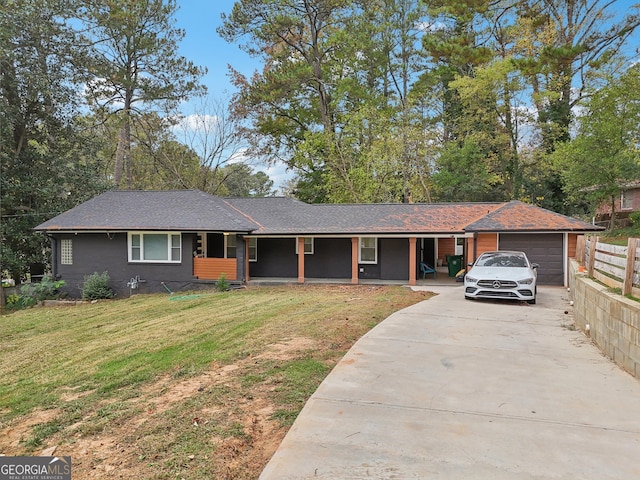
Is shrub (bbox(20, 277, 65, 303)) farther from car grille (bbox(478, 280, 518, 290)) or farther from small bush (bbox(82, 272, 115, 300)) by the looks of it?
car grille (bbox(478, 280, 518, 290))

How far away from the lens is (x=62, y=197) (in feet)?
70.8

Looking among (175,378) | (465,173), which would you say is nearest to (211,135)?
(465,173)

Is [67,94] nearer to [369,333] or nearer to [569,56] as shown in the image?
[369,333]

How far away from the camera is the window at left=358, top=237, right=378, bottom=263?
16609 mm

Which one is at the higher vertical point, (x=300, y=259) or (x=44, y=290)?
(x=300, y=259)

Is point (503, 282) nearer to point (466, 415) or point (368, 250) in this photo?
point (368, 250)

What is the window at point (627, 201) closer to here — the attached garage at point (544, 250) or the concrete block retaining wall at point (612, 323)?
the attached garage at point (544, 250)

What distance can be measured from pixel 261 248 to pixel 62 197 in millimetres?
12181

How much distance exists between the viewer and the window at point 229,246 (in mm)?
17500

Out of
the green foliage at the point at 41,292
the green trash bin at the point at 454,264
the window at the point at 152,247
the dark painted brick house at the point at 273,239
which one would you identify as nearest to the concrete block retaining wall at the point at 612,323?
the dark painted brick house at the point at 273,239

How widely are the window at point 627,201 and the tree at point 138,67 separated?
95.6 feet

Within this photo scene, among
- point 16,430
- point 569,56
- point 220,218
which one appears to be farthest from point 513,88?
point 16,430

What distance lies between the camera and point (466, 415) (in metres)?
3.73

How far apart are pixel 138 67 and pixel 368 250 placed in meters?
20.4
